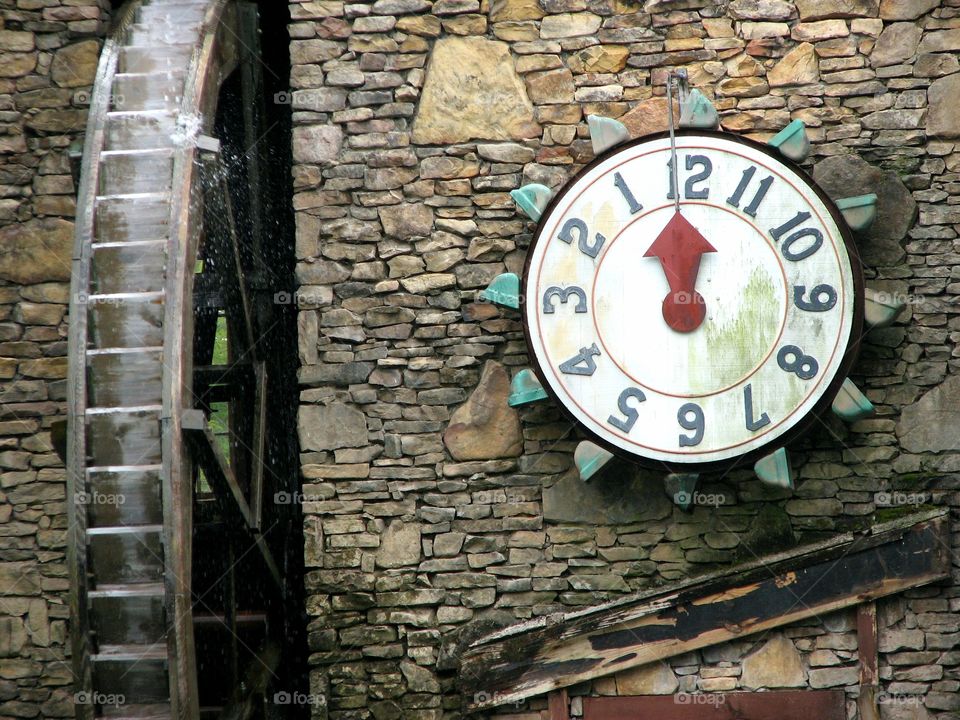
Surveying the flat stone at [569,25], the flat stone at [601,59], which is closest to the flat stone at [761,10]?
the flat stone at [601,59]

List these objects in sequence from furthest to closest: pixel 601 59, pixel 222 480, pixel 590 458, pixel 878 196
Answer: pixel 222 480 < pixel 601 59 < pixel 878 196 < pixel 590 458

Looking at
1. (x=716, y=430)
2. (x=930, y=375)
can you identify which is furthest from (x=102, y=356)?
(x=930, y=375)

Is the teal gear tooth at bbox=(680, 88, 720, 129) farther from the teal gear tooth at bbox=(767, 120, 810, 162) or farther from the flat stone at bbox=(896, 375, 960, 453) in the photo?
the flat stone at bbox=(896, 375, 960, 453)

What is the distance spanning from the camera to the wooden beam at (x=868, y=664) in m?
4.33

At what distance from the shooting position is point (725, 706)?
4.37 m

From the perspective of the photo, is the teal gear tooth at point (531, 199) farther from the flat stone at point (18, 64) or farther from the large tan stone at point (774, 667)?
the flat stone at point (18, 64)

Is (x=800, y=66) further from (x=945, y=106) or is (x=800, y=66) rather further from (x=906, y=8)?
(x=945, y=106)

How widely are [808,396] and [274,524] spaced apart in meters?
3.09

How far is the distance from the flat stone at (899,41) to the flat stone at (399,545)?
3011mm

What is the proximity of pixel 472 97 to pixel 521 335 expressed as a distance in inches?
44.4

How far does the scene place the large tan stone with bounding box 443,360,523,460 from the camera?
4582mm

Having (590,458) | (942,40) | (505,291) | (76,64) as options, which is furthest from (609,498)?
(76,64)

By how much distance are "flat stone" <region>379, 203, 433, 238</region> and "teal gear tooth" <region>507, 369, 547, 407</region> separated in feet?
2.69

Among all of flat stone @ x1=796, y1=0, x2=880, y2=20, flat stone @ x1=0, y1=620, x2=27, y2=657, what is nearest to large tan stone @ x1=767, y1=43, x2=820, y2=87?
flat stone @ x1=796, y1=0, x2=880, y2=20
